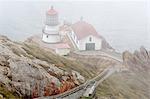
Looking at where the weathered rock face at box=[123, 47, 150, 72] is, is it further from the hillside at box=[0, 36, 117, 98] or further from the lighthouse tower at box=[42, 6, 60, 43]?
the hillside at box=[0, 36, 117, 98]

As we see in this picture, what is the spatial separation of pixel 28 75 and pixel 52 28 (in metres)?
9.32

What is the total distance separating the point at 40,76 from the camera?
1051 centimetres

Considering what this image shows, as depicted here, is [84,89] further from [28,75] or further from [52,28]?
[52,28]

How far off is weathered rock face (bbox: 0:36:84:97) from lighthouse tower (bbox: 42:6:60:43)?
7.62 meters

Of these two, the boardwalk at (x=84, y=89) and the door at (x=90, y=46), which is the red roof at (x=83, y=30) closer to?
the door at (x=90, y=46)

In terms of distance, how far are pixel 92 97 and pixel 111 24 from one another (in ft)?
72.9

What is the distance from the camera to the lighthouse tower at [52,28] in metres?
19.2

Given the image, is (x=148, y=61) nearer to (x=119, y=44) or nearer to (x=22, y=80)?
(x=22, y=80)

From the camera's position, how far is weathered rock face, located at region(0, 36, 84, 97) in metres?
9.89

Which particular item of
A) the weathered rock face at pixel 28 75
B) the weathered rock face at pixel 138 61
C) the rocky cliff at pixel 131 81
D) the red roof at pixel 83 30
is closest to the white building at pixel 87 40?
the red roof at pixel 83 30

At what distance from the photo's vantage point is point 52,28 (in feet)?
63.7

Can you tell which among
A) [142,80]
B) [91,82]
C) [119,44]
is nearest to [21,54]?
Answer: [91,82]

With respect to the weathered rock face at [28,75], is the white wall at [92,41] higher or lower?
lower

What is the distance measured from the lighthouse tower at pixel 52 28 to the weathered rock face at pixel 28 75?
25.0 feet
